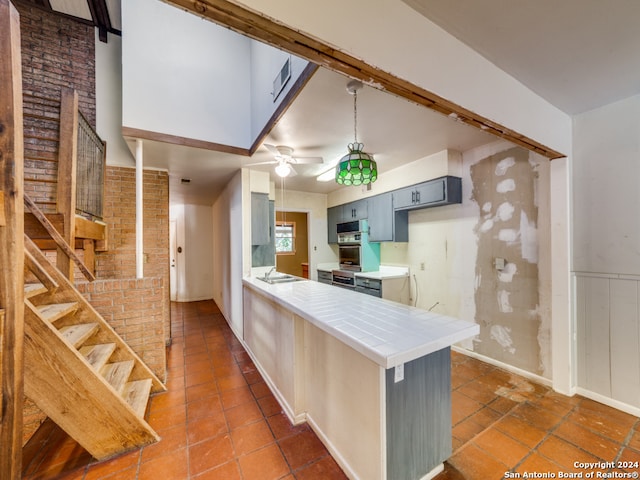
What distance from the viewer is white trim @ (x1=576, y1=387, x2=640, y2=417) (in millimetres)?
1972

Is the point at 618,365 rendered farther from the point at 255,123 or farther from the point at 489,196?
the point at 255,123

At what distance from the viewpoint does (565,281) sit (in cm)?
224

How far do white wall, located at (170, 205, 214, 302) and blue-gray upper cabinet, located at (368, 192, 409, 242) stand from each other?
14.2 feet

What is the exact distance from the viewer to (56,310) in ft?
5.97

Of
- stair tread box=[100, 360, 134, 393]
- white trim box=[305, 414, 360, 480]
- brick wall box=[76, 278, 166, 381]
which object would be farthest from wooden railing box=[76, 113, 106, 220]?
white trim box=[305, 414, 360, 480]

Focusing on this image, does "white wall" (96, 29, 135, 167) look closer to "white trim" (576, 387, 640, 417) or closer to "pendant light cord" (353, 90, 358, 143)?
"pendant light cord" (353, 90, 358, 143)

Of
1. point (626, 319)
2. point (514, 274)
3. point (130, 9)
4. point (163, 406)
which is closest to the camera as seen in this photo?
point (626, 319)

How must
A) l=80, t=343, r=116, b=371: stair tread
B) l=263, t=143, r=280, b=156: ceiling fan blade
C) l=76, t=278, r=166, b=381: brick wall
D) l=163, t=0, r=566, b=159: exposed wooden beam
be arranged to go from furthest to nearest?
l=263, t=143, r=280, b=156: ceiling fan blade → l=76, t=278, r=166, b=381: brick wall → l=80, t=343, r=116, b=371: stair tread → l=163, t=0, r=566, b=159: exposed wooden beam

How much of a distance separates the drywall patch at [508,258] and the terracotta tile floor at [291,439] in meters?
0.37

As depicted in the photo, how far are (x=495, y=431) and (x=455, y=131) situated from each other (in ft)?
8.40

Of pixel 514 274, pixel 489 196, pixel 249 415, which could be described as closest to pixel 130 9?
pixel 249 415

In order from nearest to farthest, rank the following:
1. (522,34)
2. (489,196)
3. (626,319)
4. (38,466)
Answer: (522,34) < (38,466) < (626,319) < (489,196)

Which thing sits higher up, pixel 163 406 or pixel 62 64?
pixel 62 64

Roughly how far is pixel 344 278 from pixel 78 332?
11.1 feet
